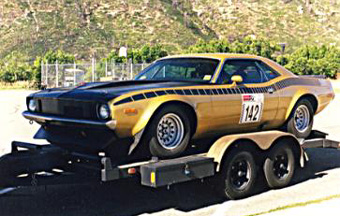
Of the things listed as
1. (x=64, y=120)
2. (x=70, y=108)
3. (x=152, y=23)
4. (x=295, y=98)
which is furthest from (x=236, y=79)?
(x=152, y=23)

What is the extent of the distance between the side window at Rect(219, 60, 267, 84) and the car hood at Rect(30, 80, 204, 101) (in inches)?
21.6

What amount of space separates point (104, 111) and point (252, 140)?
2.21m

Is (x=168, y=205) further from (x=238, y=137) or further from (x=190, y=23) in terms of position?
(x=190, y=23)

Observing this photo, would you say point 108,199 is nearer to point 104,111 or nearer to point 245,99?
point 104,111

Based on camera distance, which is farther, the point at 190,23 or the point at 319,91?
the point at 190,23

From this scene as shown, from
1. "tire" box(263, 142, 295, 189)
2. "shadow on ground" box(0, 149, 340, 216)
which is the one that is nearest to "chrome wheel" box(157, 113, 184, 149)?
"shadow on ground" box(0, 149, 340, 216)

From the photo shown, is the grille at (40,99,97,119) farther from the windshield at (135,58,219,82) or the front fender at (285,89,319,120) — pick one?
the front fender at (285,89,319,120)

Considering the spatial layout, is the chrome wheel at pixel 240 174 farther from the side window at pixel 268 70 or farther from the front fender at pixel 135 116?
the side window at pixel 268 70

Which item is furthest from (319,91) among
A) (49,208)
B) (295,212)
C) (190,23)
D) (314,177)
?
(190,23)

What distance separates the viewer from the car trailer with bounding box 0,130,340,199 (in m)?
5.62

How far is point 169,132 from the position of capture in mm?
6070

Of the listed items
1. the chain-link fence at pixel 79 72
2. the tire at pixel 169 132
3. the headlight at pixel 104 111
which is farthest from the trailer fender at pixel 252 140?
the chain-link fence at pixel 79 72

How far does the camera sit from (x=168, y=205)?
652cm

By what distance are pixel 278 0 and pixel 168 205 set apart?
81.2 metres
